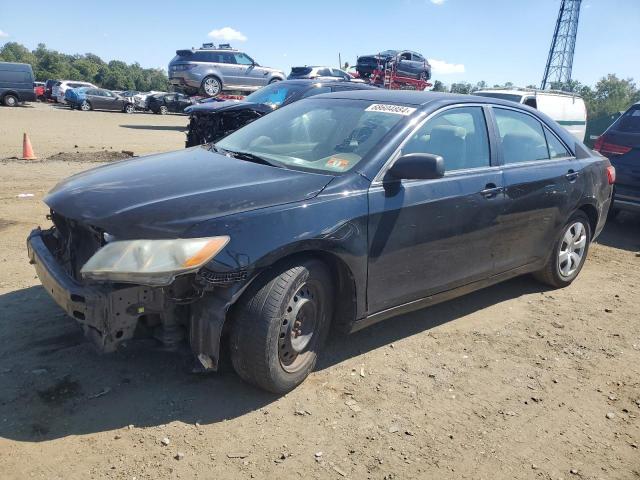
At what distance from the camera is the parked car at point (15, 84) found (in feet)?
98.1

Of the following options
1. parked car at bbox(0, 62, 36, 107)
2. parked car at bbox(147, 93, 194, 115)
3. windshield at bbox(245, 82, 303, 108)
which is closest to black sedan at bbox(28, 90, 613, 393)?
windshield at bbox(245, 82, 303, 108)

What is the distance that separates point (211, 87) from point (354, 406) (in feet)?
67.2

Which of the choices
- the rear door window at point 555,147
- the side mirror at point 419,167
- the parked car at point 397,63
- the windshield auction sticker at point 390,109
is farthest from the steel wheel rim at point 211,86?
the side mirror at point 419,167

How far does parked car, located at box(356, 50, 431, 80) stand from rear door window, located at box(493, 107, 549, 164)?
19.6 m

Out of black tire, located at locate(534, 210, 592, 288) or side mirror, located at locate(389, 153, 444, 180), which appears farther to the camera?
black tire, located at locate(534, 210, 592, 288)

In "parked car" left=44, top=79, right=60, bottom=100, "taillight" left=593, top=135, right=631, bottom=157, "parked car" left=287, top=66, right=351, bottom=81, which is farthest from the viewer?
"parked car" left=44, top=79, right=60, bottom=100

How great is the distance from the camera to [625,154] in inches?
297

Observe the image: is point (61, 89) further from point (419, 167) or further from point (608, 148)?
point (419, 167)

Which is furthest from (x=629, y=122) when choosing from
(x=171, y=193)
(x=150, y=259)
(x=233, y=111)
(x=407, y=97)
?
(x=150, y=259)

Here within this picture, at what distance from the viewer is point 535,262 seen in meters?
4.76

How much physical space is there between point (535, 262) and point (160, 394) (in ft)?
10.8

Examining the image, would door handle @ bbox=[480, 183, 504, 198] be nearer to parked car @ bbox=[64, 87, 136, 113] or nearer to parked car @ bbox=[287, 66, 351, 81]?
parked car @ bbox=[287, 66, 351, 81]

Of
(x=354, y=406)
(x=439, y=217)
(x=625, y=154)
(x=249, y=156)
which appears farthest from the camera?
(x=625, y=154)

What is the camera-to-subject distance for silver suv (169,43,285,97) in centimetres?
2141
